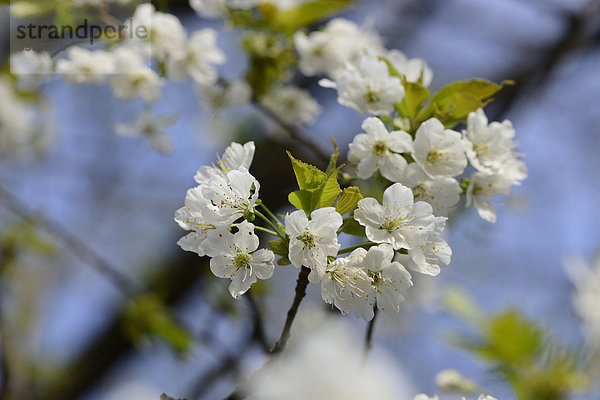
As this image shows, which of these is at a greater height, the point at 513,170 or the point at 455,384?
the point at 513,170

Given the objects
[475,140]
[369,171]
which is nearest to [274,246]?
[369,171]

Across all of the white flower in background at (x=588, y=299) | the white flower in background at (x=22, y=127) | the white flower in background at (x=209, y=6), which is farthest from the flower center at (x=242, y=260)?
the white flower in background at (x=22, y=127)

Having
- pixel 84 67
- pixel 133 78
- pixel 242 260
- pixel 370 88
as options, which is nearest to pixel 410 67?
pixel 370 88

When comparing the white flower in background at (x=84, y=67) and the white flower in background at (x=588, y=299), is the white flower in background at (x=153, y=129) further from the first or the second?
the white flower in background at (x=588, y=299)

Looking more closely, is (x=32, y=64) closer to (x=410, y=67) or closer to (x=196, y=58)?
(x=196, y=58)

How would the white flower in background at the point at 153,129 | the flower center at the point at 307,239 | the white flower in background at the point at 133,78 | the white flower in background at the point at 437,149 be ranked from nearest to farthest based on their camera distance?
the flower center at the point at 307,239 → the white flower in background at the point at 437,149 → the white flower in background at the point at 133,78 → the white flower in background at the point at 153,129

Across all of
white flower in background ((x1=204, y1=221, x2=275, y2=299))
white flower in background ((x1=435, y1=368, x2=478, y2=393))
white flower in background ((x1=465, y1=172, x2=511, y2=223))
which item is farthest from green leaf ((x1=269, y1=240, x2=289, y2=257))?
white flower in background ((x1=435, y1=368, x2=478, y2=393))
